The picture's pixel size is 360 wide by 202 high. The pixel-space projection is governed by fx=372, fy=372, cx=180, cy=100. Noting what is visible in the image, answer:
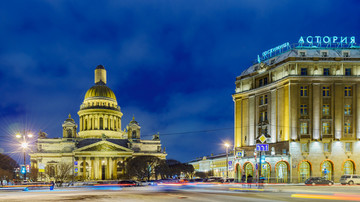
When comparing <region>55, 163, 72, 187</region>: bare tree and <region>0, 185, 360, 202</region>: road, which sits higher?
<region>0, 185, 360, 202</region>: road

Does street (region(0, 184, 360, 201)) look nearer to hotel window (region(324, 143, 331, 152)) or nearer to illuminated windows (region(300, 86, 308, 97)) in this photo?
hotel window (region(324, 143, 331, 152))

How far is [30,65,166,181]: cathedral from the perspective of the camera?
12125 cm

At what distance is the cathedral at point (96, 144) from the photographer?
4774 inches

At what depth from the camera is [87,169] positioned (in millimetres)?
121250

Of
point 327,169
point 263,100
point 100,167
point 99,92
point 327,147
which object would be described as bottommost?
point 100,167

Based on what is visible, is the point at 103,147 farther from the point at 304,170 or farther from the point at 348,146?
the point at 348,146

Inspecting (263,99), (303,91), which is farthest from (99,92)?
(303,91)

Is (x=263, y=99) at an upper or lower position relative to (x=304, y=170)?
upper

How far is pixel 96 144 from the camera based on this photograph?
121 metres

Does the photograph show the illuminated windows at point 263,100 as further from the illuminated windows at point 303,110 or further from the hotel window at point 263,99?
the illuminated windows at point 303,110

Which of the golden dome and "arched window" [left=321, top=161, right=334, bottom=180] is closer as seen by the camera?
"arched window" [left=321, top=161, right=334, bottom=180]

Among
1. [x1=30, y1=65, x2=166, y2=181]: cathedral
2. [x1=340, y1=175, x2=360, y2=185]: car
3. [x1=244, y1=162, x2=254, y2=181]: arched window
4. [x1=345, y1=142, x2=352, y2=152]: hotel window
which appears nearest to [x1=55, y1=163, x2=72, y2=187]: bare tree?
[x1=30, y1=65, x2=166, y2=181]: cathedral

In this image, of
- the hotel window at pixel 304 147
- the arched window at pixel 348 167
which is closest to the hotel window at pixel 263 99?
the hotel window at pixel 304 147

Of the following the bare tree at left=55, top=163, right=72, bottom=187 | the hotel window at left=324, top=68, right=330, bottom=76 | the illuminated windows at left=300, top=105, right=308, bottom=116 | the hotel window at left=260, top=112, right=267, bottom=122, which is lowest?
the bare tree at left=55, top=163, right=72, bottom=187
